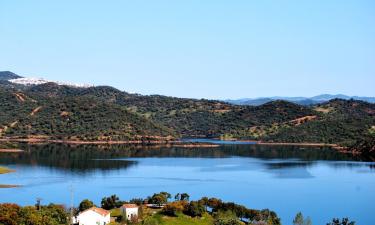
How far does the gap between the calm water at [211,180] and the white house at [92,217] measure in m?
20.5

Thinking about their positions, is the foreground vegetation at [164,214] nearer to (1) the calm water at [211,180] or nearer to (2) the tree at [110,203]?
(2) the tree at [110,203]

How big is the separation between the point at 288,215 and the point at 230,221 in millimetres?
20504

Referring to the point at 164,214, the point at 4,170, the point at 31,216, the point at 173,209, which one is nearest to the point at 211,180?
the point at 4,170

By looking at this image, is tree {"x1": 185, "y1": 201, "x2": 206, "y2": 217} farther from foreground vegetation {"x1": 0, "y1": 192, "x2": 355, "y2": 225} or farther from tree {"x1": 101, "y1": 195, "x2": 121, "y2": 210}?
tree {"x1": 101, "y1": 195, "x2": 121, "y2": 210}

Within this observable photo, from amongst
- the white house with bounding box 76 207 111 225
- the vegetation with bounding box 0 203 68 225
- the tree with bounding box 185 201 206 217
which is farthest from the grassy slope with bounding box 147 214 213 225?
the vegetation with bounding box 0 203 68 225

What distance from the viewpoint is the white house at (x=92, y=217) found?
77938mm

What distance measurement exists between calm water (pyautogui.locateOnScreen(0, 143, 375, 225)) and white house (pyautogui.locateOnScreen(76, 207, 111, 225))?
20467mm

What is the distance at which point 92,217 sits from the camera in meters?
78.1

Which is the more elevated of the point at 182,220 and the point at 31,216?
the point at 31,216

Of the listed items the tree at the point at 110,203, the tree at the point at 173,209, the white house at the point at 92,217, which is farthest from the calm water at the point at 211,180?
the white house at the point at 92,217

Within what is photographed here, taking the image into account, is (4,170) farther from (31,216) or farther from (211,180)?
(31,216)

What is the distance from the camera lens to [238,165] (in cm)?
17362

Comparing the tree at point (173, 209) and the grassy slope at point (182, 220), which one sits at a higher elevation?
the tree at point (173, 209)

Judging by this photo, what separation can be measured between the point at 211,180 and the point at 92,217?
5931 centimetres
